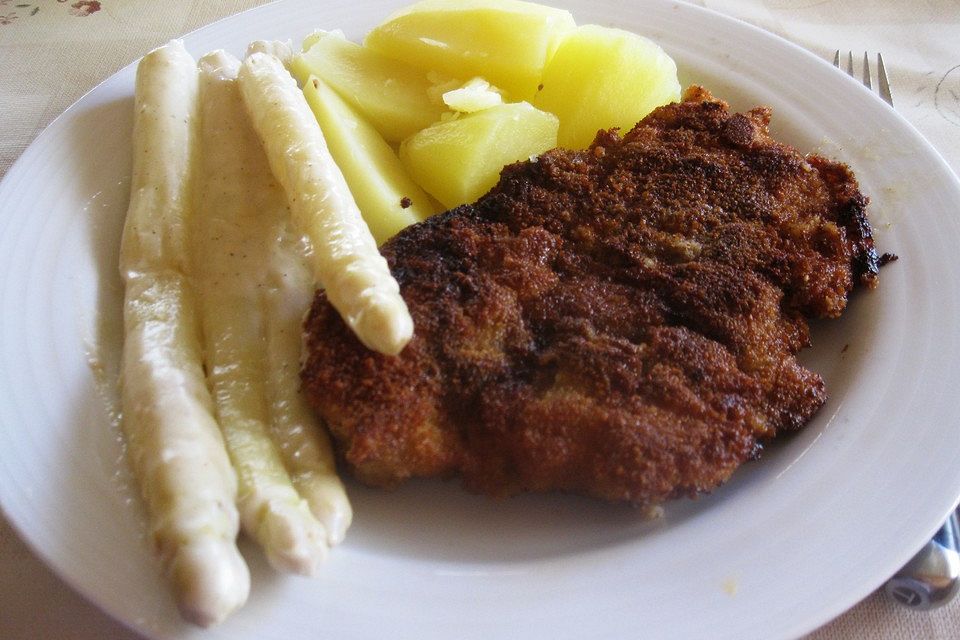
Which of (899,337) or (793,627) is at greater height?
(899,337)

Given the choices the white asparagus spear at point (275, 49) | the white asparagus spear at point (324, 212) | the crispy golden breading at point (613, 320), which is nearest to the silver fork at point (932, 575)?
the crispy golden breading at point (613, 320)

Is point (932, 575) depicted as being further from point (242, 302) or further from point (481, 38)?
point (481, 38)

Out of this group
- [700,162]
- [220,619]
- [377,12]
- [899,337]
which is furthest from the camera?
[377,12]

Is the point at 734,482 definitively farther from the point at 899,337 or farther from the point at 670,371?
the point at 899,337

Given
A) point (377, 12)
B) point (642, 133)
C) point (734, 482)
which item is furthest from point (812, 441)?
point (377, 12)

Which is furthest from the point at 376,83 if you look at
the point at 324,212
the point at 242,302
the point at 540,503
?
the point at 540,503

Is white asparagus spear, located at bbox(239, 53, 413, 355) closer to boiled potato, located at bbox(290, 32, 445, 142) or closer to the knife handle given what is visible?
boiled potato, located at bbox(290, 32, 445, 142)

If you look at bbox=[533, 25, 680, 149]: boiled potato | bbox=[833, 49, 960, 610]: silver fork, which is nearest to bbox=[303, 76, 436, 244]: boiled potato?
bbox=[533, 25, 680, 149]: boiled potato

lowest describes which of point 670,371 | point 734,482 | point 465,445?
point 734,482
